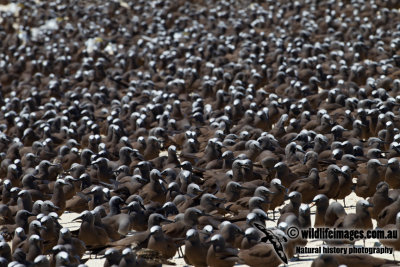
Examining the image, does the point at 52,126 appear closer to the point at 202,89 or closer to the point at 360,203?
the point at 202,89

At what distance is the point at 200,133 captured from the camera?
2281 centimetres

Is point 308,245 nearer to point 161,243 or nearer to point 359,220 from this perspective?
point 359,220

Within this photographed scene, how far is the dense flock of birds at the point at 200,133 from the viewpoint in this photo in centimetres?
1487

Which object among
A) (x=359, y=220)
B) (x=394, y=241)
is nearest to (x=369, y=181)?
(x=359, y=220)

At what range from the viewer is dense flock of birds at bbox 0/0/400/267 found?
585 inches

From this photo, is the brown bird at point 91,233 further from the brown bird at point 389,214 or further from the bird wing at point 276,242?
the brown bird at point 389,214

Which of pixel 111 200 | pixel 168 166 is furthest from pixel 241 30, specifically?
pixel 111 200

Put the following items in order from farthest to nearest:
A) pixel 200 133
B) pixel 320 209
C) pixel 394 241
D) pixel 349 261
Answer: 1. pixel 200 133
2. pixel 320 209
3. pixel 394 241
4. pixel 349 261

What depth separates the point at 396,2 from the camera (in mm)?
Result: 38750

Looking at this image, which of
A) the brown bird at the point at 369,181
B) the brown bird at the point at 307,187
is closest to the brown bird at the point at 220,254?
the brown bird at the point at 307,187

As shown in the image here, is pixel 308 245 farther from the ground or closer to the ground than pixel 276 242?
closer to the ground

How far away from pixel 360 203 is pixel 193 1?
109 feet

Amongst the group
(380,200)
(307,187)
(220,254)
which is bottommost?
(220,254)

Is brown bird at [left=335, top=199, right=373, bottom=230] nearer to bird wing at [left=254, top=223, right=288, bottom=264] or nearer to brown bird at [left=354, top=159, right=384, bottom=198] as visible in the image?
bird wing at [left=254, top=223, right=288, bottom=264]
